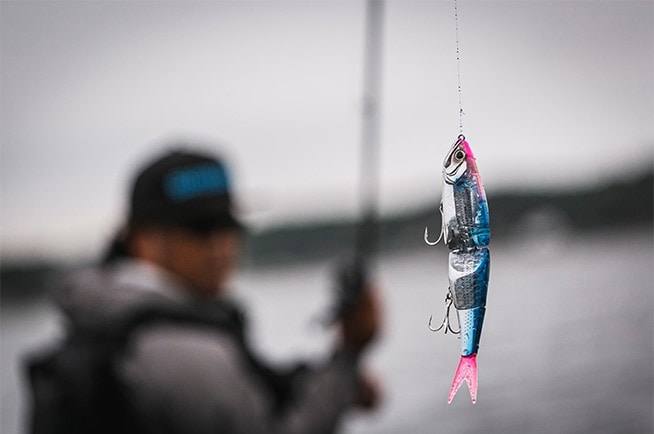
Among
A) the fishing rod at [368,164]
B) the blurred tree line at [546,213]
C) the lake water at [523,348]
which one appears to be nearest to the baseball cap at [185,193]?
the blurred tree line at [546,213]

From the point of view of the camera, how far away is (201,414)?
83.9 inches

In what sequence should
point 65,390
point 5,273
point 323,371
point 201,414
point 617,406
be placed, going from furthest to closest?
point 5,273 → point 617,406 → point 323,371 → point 201,414 → point 65,390

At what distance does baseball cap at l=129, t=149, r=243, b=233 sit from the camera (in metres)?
2.38

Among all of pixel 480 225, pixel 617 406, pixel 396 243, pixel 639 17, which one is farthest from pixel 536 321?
pixel 480 225

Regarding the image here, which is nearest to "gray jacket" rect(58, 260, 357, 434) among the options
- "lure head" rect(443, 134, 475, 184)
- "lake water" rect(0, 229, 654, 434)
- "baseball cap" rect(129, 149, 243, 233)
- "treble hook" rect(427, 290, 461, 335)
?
"baseball cap" rect(129, 149, 243, 233)

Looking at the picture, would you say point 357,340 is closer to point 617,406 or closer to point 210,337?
point 210,337

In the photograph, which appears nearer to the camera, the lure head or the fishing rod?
the lure head

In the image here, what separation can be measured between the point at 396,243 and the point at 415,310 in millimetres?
11366

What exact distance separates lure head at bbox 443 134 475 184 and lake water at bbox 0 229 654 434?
637 centimetres

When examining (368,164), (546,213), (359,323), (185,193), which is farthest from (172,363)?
(368,164)

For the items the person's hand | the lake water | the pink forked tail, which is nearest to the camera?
the pink forked tail

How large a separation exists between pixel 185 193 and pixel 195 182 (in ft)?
0.22

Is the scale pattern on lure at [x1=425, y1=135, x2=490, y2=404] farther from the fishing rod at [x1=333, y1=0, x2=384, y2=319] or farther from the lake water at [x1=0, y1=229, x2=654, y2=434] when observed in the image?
the lake water at [x1=0, y1=229, x2=654, y2=434]

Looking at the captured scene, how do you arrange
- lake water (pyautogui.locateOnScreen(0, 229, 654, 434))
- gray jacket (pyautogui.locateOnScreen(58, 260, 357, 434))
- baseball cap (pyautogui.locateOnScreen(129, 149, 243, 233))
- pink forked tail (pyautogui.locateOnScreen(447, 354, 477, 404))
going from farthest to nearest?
lake water (pyautogui.locateOnScreen(0, 229, 654, 434))
baseball cap (pyautogui.locateOnScreen(129, 149, 243, 233))
gray jacket (pyautogui.locateOnScreen(58, 260, 357, 434))
pink forked tail (pyautogui.locateOnScreen(447, 354, 477, 404))
